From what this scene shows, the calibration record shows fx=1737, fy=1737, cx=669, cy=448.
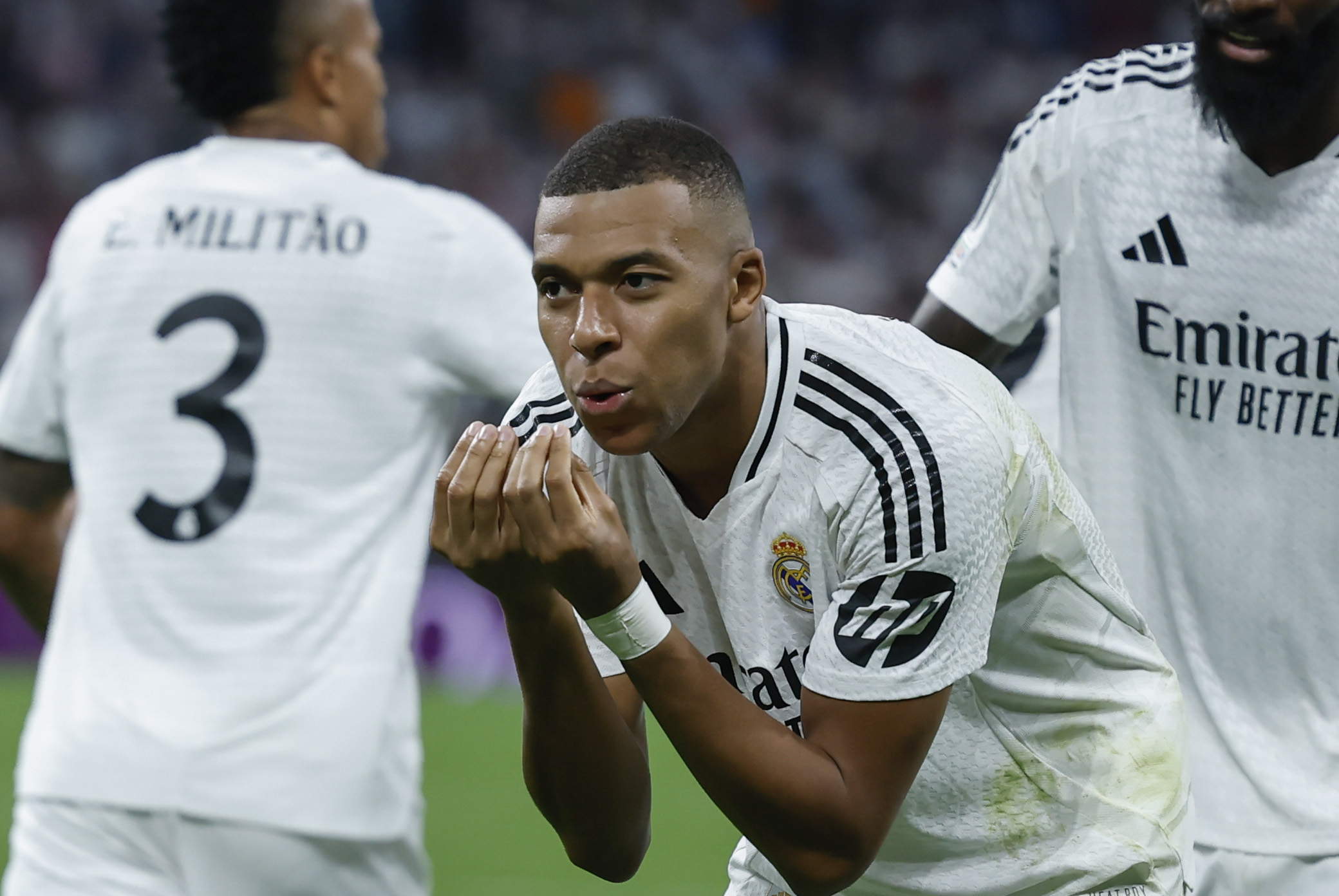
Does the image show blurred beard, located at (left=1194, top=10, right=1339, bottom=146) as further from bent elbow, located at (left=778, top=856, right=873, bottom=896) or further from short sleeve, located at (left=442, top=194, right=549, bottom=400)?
bent elbow, located at (left=778, top=856, right=873, bottom=896)

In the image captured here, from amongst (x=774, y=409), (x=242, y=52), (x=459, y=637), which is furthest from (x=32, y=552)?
(x=459, y=637)

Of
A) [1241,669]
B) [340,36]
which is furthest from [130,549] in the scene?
[1241,669]

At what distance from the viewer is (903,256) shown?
13234 mm

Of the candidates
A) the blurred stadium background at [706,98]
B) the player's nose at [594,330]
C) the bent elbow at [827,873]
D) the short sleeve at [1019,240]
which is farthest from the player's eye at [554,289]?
the blurred stadium background at [706,98]

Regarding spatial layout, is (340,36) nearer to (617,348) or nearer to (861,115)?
(617,348)

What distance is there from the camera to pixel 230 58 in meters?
3.74

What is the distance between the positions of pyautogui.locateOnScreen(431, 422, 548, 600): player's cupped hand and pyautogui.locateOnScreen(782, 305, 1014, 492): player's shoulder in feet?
1.45

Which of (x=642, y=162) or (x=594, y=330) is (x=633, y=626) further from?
(x=642, y=162)

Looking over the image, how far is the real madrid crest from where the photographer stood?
2.40m

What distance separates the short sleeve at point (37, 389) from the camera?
352 centimetres

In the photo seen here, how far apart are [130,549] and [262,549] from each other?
0.26m

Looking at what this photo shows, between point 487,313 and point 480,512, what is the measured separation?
1357mm

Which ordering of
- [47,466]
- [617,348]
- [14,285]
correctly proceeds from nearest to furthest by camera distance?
[617,348] → [47,466] → [14,285]

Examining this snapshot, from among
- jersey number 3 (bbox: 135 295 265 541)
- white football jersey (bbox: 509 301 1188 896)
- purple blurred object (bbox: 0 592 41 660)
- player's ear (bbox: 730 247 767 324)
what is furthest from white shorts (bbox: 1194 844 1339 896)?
purple blurred object (bbox: 0 592 41 660)
